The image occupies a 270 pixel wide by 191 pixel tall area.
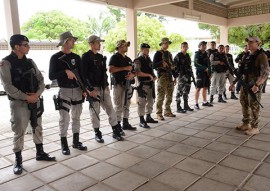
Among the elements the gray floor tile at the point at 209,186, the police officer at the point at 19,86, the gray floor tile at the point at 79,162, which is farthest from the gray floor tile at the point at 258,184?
the police officer at the point at 19,86

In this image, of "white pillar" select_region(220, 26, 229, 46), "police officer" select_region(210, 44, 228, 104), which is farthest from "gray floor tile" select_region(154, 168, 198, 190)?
"white pillar" select_region(220, 26, 229, 46)

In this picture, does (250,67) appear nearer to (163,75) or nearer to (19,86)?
(163,75)

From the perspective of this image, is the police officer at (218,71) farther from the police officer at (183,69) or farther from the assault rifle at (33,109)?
the assault rifle at (33,109)

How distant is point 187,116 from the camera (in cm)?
527

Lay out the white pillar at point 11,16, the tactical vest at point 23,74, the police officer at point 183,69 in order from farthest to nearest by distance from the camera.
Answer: the police officer at point 183,69 < the white pillar at point 11,16 < the tactical vest at point 23,74

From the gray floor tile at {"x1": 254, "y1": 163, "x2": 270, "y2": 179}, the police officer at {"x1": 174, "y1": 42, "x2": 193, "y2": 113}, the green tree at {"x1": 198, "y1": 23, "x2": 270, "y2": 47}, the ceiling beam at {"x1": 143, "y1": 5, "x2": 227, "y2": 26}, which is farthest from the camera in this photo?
the green tree at {"x1": 198, "y1": 23, "x2": 270, "y2": 47}

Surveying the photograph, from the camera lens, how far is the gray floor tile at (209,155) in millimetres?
3105

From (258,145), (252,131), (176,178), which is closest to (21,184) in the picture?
(176,178)

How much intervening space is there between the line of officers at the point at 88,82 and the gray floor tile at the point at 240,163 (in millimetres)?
1608

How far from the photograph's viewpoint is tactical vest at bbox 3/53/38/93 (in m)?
2.81

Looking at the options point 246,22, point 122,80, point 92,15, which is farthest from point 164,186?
point 92,15

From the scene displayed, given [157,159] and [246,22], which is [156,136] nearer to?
[157,159]

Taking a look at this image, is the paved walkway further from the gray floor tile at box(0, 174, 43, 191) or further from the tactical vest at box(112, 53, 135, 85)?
the tactical vest at box(112, 53, 135, 85)

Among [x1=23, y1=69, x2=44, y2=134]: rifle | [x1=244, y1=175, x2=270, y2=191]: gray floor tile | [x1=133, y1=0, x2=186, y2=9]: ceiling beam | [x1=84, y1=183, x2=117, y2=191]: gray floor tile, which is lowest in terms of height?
[x1=244, y1=175, x2=270, y2=191]: gray floor tile
